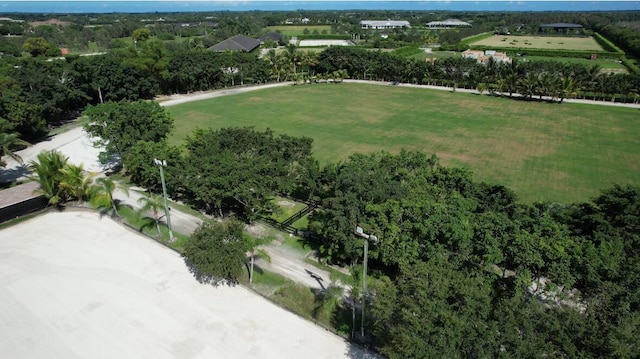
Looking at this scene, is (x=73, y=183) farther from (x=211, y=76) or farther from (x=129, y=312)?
(x=211, y=76)

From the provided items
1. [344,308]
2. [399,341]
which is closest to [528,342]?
[399,341]

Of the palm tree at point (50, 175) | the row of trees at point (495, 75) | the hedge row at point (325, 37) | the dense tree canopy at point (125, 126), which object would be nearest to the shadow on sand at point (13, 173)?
the dense tree canopy at point (125, 126)

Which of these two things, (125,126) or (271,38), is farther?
(271,38)

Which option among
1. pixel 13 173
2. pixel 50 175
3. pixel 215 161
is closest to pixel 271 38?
pixel 13 173

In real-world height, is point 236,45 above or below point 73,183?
above

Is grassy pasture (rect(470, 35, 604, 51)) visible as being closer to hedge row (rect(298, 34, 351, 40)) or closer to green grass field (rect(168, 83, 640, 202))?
hedge row (rect(298, 34, 351, 40))

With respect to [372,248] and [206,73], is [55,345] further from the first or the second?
[206,73]
